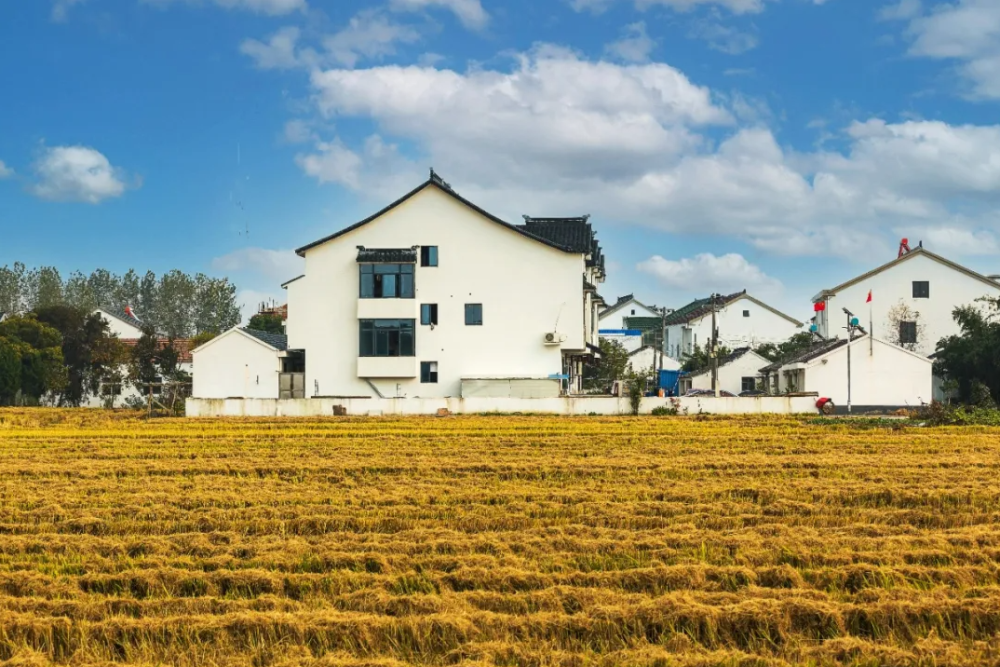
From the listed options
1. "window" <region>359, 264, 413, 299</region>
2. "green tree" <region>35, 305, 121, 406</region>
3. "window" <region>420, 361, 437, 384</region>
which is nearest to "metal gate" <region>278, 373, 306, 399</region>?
"window" <region>359, 264, 413, 299</region>

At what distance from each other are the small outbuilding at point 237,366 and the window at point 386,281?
20.5ft

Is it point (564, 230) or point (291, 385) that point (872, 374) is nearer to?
point (564, 230)

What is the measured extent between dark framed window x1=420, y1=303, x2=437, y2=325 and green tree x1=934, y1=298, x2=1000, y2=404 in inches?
865

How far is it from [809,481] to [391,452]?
8818 millimetres

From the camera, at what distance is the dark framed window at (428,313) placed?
4175cm

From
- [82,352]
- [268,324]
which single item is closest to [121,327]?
[268,324]

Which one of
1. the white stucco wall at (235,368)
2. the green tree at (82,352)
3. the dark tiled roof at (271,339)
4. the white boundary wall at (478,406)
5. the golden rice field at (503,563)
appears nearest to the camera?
the golden rice field at (503,563)

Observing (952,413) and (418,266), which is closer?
(952,413)

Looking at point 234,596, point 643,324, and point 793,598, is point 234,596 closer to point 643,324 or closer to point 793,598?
point 793,598

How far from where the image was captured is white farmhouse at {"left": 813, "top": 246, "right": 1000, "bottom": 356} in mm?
53000

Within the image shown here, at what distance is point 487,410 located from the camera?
34.8 metres

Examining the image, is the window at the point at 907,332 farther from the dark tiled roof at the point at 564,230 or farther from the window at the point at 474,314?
the window at the point at 474,314

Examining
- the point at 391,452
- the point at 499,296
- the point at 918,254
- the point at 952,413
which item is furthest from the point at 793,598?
the point at 918,254

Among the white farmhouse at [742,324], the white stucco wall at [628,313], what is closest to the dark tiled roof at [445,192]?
the white farmhouse at [742,324]
